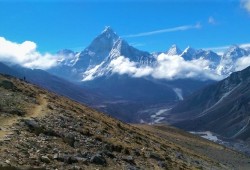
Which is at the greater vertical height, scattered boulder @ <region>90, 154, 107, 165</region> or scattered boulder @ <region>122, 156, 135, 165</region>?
scattered boulder @ <region>122, 156, 135, 165</region>

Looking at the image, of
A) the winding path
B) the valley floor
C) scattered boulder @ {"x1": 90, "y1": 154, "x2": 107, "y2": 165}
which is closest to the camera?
the winding path

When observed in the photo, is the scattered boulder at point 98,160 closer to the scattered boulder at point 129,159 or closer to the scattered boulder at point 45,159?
the scattered boulder at point 129,159

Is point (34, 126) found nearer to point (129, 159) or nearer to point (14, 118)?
point (14, 118)

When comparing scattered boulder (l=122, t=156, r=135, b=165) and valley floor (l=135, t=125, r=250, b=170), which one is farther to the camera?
valley floor (l=135, t=125, r=250, b=170)

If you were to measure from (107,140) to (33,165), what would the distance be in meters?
18.1

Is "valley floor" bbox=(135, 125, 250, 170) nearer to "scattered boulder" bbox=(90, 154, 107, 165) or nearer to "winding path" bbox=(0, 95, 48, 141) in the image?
"winding path" bbox=(0, 95, 48, 141)

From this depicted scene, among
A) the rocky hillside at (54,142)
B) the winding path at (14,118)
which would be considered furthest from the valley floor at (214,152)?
the winding path at (14,118)

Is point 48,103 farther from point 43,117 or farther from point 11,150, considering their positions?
point 11,150

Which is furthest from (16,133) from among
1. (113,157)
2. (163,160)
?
(163,160)

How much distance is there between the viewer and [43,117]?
159ft

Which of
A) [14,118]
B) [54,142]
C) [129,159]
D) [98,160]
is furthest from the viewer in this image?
[14,118]

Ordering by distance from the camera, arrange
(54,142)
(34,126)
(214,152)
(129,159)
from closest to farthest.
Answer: (54,142) < (34,126) < (129,159) < (214,152)

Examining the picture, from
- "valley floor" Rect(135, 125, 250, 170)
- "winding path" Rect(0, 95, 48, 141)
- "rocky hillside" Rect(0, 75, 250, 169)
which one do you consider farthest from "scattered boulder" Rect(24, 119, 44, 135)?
"valley floor" Rect(135, 125, 250, 170)

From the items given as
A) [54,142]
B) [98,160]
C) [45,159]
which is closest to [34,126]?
[54,142]
